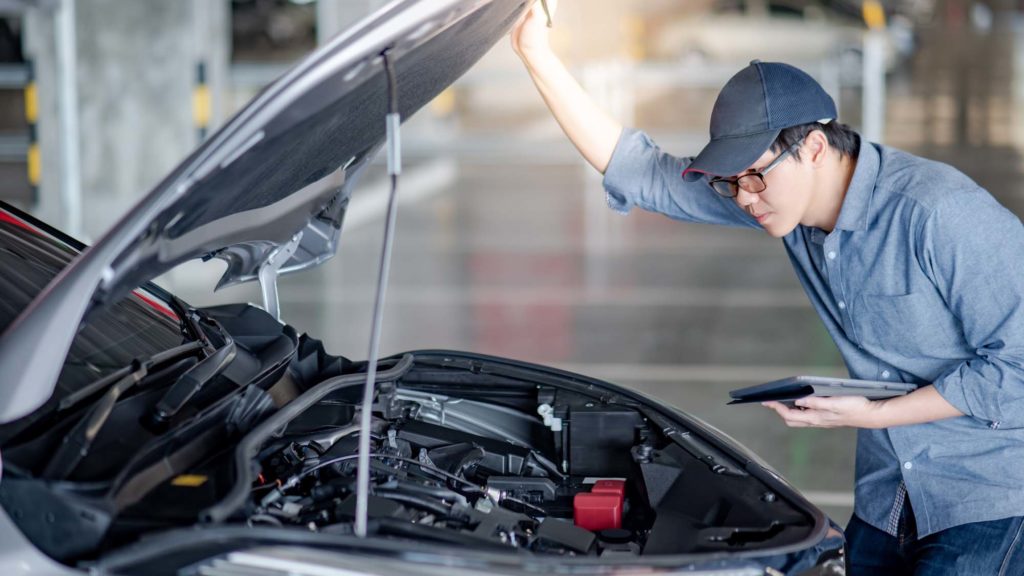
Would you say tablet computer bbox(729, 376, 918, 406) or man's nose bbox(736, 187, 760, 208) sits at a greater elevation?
man's nose bbox(736, 187, 760, 208)

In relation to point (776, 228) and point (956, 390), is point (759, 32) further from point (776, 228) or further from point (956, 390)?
point (956, 390)

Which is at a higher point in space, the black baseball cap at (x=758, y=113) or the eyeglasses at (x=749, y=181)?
the black baseball cap at (x=758, y=113)

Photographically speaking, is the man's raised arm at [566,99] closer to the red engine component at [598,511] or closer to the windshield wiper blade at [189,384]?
the red engine component at [598,511]

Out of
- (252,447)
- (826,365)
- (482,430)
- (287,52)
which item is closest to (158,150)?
(826,365)

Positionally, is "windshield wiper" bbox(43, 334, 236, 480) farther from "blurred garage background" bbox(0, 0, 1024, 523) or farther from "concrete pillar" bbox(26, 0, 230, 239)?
"concrete pillar" bbox(26, 0, 230, 239)

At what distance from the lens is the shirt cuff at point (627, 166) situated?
9.59ft

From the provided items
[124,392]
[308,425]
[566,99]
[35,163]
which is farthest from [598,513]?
[35,163]

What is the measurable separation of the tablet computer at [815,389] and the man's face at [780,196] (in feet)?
1.10

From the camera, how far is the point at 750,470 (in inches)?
94.3

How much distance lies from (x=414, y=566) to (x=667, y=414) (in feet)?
3.36

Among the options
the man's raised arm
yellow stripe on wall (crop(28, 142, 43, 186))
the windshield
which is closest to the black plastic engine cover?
the man's raised arm

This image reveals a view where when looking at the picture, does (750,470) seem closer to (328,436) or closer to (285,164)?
(328,436)

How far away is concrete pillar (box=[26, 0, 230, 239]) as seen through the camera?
8.55 meters

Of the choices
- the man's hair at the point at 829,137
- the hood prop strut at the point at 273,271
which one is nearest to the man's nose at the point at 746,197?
the man's hair at the point at 829,137
